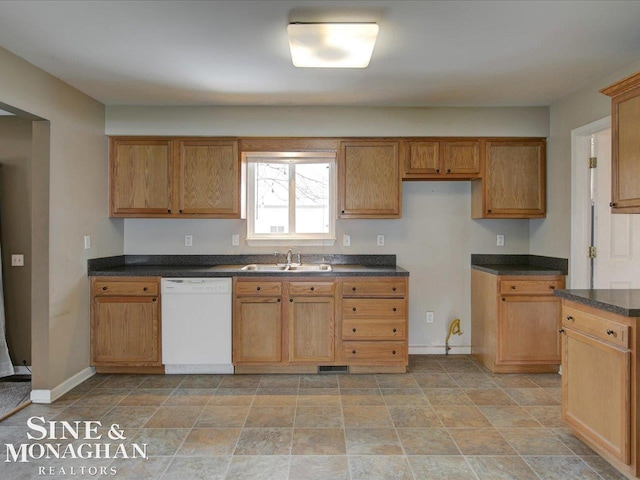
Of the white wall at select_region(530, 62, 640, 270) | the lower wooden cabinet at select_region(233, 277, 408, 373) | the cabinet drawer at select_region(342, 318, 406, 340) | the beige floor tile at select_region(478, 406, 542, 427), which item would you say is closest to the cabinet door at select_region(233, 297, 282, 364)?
the lower wooden cabinet at select_region(233, 277, 408, 373)

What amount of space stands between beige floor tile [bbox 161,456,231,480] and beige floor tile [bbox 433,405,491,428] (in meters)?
1.45

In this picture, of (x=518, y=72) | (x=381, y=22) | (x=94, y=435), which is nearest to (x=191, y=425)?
(x=94, y=435)

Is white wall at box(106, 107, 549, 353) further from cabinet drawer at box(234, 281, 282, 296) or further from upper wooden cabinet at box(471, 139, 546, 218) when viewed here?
cabinet drawer at box(234, 281, 282, 296)

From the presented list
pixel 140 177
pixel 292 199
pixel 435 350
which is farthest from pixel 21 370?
pixel 435 350

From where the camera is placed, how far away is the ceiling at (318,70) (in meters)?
2.18

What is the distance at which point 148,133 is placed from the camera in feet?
12.5

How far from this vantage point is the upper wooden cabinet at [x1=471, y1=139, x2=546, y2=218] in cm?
382

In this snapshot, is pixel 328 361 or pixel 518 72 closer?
pixel 518 72

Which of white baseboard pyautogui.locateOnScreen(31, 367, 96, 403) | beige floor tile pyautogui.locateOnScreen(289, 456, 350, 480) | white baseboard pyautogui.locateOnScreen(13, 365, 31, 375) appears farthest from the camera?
white baseboard pyautogui.locateOnScreen(13, 365, 31, 375)

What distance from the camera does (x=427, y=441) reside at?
246 centimetres

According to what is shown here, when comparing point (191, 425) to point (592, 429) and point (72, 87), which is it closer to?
point (592, 429)

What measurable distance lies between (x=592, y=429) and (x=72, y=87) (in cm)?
441

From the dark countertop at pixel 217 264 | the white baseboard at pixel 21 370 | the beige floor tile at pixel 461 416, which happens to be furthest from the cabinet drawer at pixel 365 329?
the white baseboard at pixel 21 370

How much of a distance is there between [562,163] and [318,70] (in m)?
2.36
